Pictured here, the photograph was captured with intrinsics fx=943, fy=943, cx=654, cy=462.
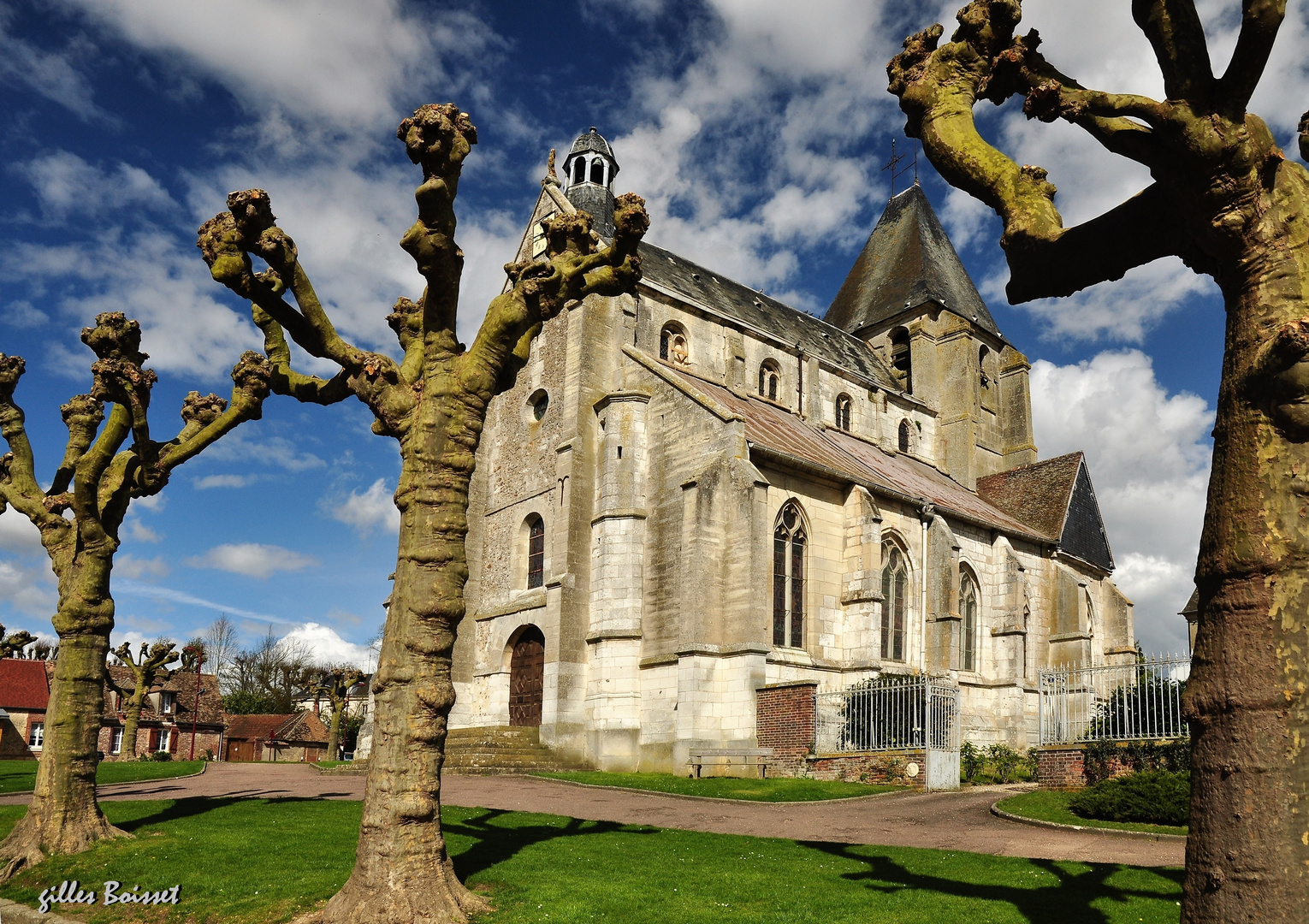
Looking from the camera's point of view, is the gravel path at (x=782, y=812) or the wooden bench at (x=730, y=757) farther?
the wooden bench at (x=730, y=757)

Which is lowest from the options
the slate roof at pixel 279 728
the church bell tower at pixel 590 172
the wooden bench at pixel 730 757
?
the slate roof at pixel 279 728

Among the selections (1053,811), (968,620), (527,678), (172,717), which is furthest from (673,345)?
(172,717)

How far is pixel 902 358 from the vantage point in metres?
41.0

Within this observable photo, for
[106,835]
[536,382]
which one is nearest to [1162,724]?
[106,835]

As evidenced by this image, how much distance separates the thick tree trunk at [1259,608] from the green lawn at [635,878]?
11.8 feet

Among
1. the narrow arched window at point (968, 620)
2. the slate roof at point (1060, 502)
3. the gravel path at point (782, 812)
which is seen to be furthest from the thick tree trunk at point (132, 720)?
the slate roof at point (1060, 502)

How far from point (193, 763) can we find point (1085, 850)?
2247 centimetres

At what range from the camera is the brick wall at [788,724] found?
62.1 feet

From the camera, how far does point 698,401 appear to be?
22844 millimetres

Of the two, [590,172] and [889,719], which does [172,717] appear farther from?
[889,719]

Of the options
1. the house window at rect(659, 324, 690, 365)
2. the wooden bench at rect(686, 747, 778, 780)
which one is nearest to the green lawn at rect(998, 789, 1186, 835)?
the wooden bench at rect(686, 747, 778, 780)

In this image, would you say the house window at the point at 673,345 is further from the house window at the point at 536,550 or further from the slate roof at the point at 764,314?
the house window at the point at 536,550

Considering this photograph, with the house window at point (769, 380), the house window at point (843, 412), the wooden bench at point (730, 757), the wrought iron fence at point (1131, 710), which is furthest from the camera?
the house window at point (843, 412)

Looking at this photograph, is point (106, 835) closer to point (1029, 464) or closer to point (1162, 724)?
point (1162, 724)
